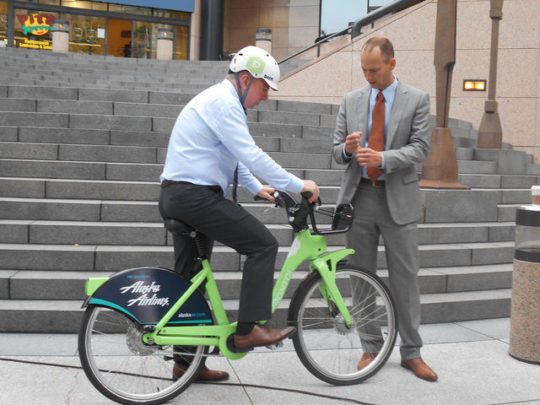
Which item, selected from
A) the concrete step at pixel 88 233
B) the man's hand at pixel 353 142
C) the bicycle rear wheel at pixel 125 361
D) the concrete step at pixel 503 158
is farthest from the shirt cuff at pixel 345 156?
the concrete step at pixel 503 158

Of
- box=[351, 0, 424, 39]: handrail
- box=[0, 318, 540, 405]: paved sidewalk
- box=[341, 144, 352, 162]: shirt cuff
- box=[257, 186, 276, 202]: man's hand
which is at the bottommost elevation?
box=[0, 318, 540, 405]: paved sidewalk

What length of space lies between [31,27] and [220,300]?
28.0 meters

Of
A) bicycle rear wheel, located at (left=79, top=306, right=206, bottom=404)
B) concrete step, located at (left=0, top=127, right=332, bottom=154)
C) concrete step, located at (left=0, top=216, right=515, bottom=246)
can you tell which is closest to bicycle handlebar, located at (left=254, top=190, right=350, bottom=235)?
bicycle rear wheel, located at (left=79, top=306, right=206, bottom=404)

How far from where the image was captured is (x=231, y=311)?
5324 mm

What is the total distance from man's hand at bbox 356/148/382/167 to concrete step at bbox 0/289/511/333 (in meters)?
1.69

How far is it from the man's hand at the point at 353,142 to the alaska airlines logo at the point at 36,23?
27.8 m

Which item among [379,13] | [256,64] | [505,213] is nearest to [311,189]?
[256,64]

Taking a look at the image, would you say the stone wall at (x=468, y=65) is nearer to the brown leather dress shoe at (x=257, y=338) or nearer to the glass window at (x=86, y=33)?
the brown leather dress shoe at (x=257, y=338)

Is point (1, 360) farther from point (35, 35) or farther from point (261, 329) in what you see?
point (35, 35)

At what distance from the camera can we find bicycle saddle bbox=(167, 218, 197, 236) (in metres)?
3.84

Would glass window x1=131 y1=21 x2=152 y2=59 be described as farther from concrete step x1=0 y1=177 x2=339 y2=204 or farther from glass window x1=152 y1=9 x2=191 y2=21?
concrete step x1=0 y1=177 x2=339 y2=204

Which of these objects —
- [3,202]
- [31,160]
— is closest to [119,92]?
[31,160]

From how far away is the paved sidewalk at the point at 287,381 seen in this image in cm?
Result: 400

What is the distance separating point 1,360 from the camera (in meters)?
4.48
